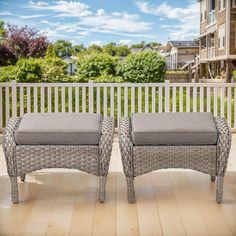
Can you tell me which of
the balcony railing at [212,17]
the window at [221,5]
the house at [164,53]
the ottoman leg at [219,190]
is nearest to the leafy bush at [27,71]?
the house at [164,53]

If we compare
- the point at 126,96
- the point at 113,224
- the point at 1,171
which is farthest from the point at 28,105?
the point at 113,224

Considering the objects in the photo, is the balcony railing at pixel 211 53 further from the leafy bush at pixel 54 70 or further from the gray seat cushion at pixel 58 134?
the gray seat cushion at pixel 58 134

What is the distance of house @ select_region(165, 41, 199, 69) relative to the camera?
7.46m

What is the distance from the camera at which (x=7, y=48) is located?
7.88 metres

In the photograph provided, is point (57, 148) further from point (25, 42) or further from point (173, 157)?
point (25, 42)

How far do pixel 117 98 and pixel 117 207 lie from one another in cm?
346

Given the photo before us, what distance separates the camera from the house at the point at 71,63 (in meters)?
7.29

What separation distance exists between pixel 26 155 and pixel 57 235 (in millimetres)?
763

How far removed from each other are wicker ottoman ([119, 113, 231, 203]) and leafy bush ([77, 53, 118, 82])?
4094 millimetres

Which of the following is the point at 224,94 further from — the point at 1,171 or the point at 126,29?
the point at 1,171

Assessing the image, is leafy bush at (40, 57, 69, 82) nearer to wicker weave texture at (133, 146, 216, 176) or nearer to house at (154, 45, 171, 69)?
house at (154, 45, 171, 69)

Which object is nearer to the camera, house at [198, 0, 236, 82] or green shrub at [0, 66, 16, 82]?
green shrub at [0, 66, 16, 82]

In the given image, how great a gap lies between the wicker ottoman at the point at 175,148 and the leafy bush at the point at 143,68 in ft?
13.1

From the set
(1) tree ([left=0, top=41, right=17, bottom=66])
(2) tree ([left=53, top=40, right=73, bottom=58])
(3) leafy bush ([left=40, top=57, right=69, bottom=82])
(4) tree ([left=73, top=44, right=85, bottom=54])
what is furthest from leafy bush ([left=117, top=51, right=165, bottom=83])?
(1) tree ([left=0, top=41, right=17, bottom=66])
